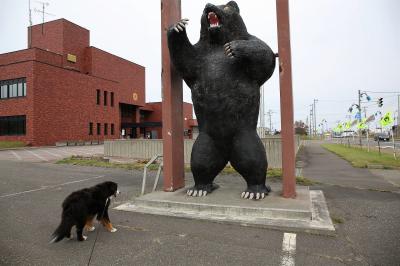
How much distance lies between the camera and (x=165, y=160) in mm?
6254

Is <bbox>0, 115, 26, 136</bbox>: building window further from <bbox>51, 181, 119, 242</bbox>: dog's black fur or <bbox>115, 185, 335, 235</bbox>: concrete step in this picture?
<bbox>51, 181, 119, 242</bbox>: dog's black fur

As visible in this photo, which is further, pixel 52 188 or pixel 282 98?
pixel 52 188

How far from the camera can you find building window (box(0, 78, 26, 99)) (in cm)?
2920

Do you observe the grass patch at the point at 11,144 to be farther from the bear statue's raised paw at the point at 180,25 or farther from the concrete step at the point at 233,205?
the bear statue's raised paw at the point at 180,25

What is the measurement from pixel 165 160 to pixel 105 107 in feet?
110

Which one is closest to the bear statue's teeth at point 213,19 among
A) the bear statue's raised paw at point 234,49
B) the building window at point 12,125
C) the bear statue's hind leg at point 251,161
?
the bear statue's raised paw at point 234,49

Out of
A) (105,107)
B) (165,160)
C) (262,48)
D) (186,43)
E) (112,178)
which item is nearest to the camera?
(262,48)

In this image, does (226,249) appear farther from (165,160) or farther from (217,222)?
(165,160)

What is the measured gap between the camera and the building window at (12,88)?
29.2 metres

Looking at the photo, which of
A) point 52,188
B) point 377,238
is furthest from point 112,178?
point 377,238

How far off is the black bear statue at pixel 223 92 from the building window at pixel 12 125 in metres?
27.4

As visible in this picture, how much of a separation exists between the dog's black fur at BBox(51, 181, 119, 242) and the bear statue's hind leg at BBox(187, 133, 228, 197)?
1.82 metres

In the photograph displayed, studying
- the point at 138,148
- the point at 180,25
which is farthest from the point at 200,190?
the point at 138,148

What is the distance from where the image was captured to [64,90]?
104 feet
